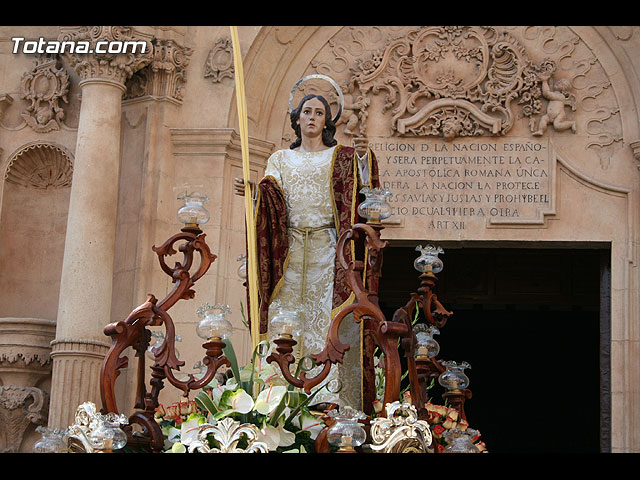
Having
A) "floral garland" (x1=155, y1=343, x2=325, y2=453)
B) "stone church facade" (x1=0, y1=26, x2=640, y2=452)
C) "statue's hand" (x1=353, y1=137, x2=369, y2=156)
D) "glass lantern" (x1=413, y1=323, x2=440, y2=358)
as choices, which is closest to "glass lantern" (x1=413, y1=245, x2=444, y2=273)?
"glass lantern" (x1=413, y1=323, x2=440, y2=358)

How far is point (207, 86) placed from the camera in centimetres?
1198

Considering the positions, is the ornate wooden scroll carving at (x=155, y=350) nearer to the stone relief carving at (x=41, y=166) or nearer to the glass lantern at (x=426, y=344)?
the glass lantern at (x=426, y=344)

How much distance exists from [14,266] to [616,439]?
6.23 m

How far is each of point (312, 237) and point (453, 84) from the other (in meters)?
5.12

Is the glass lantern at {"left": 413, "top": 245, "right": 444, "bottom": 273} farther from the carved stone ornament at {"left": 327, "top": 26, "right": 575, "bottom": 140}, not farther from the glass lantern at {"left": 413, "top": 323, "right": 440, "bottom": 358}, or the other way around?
the carved stone ornament at {"left": 327, "top": 26, "right": 575, "bottom": 140}

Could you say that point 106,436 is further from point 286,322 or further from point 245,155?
point 245,155

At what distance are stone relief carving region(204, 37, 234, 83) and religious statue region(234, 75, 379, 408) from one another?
4.51 metres

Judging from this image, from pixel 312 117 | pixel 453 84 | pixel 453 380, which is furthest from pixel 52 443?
pixel 453 84

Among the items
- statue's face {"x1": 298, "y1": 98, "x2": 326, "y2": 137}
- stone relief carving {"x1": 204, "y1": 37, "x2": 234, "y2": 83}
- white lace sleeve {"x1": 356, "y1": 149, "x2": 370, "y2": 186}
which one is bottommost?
white lace sleeve {"x1": 356, "y1": 149, "x2": 370, "y2": 186}

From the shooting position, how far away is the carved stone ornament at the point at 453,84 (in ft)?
39.1

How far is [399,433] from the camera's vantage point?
5.34 meters

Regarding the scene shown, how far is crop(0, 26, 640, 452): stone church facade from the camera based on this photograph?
11258 mm

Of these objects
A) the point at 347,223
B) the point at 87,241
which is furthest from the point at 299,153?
the point at 87,241

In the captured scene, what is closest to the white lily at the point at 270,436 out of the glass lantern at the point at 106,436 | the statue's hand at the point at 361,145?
the glass lantern at the point at 106,436
